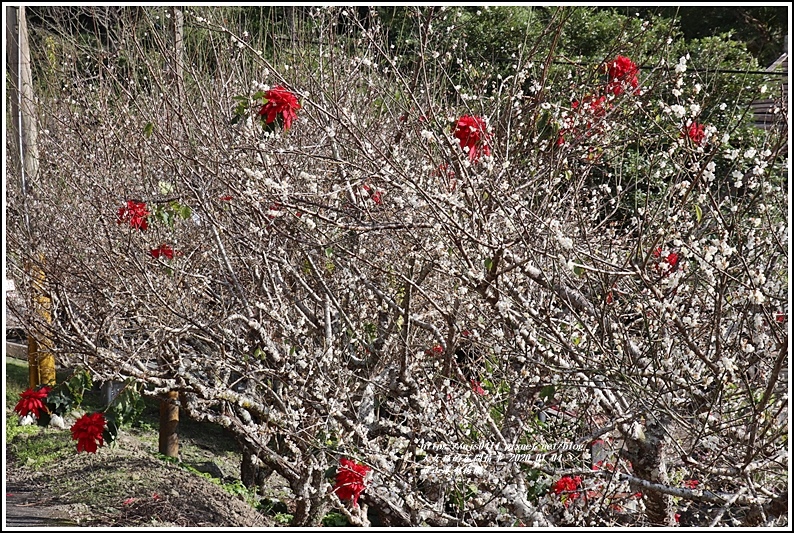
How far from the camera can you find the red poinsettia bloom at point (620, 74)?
124 inches

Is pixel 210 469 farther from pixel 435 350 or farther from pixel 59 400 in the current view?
pixel 435 350

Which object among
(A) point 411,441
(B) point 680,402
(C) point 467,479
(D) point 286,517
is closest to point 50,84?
(D) point 286,517

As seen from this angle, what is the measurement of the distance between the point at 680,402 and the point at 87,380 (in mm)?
2893

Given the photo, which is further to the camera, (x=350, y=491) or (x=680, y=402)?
(x=350, y=491)

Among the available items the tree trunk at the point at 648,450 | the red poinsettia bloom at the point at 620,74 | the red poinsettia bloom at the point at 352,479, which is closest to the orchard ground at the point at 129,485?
the red poinsettia bloom at the point at 352,479

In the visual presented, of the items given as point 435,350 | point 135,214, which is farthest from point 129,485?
point 435,350

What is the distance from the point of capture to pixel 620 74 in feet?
10.5

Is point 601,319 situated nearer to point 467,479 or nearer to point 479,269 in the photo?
point 479,269

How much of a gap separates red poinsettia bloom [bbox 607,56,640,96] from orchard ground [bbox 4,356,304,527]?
3.25 m

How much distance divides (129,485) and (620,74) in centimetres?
406

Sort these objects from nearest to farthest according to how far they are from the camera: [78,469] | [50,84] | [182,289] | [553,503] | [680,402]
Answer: [680,402] < [553,503] < [182,289] < [78,469] < [50,84]

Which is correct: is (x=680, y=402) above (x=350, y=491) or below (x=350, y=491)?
above

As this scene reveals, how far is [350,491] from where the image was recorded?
9.44ft

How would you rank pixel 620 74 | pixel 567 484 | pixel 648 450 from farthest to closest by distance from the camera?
pixel 620 74, pixel 567 484, pixel 648 450
